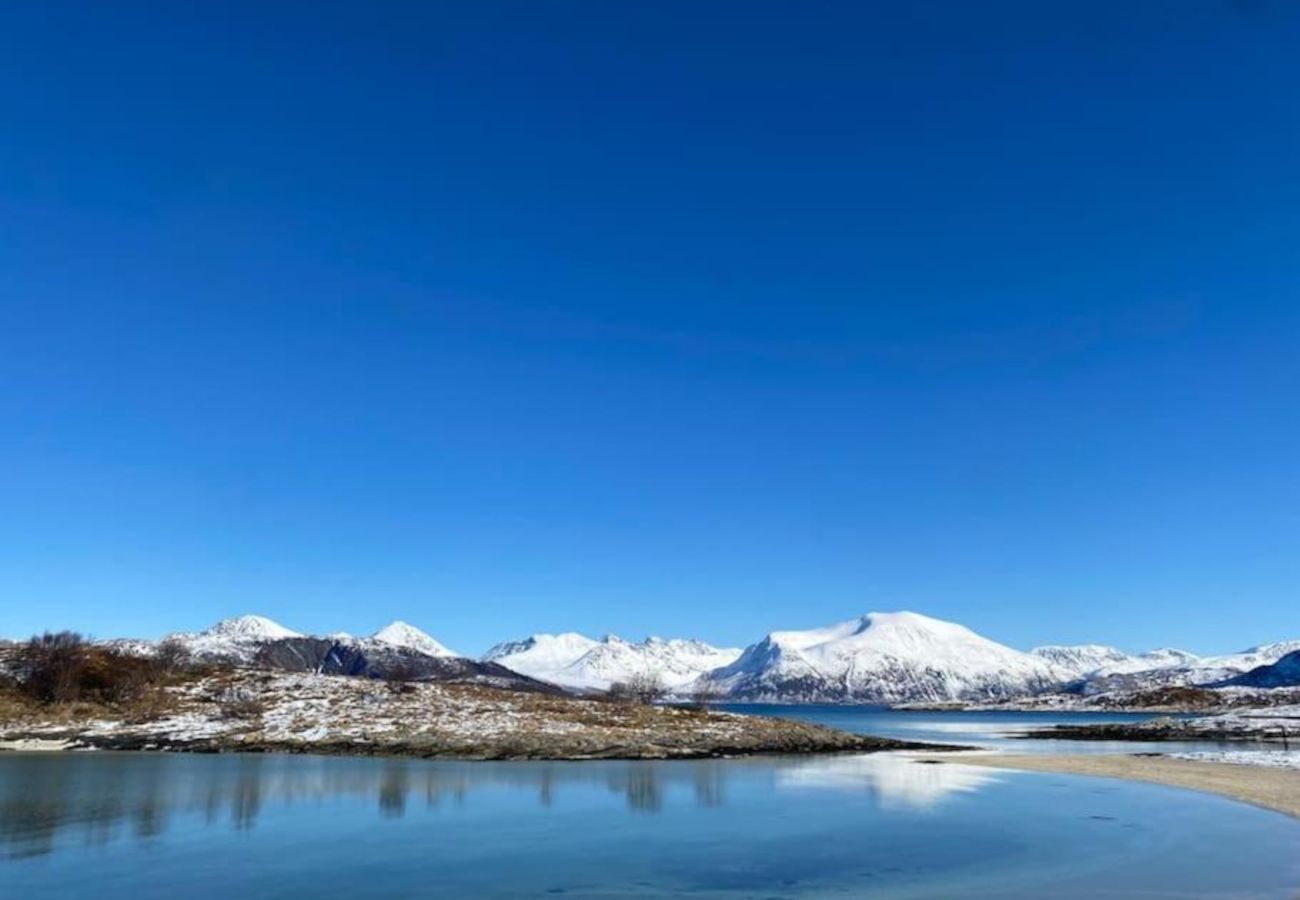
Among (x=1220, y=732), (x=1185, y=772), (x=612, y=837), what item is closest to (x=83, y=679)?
(x=612, y=837)

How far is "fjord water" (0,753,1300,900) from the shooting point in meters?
22.0

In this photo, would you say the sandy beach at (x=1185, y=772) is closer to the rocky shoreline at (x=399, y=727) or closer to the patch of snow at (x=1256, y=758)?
the patch of snow at (x=1256, y=758)

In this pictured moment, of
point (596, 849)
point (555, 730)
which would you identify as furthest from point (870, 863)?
point (555, 730)

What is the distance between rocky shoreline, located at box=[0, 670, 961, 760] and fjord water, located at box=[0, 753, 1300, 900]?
16.8m

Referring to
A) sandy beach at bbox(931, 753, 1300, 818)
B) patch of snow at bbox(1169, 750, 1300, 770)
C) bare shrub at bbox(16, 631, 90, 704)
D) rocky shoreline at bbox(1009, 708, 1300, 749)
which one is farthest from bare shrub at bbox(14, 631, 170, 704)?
rocky shoreline at bbox(1009, 708, 1300, 749)

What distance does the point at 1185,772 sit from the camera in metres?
58.1

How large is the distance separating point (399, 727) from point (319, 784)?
29.8 meters

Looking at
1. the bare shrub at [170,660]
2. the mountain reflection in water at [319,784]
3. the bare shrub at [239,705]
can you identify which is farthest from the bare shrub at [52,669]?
the mountain reflection in water at [319,784]

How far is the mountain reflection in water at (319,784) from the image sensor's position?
32219mm

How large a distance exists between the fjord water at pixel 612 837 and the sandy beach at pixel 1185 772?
3.18 m

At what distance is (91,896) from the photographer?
65.8ft

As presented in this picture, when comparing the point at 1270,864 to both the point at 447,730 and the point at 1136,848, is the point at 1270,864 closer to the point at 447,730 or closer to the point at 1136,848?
the point at 1136,848

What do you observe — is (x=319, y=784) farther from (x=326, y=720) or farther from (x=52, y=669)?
(x=52, y=669)

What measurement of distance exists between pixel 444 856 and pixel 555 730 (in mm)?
49455
